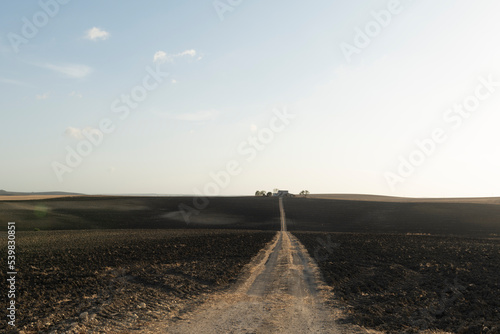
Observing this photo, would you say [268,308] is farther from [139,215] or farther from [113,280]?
[139,215]

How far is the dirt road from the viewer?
37.3 feet

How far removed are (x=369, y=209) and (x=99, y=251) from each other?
7035 centimetres

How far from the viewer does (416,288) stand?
56.9 ft

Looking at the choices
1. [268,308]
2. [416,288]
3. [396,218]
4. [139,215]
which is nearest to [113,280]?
[268,308]

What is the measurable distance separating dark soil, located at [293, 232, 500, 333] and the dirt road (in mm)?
1049

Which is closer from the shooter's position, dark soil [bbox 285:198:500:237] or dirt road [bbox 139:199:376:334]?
dirt road [bbox 139:199:376:334]

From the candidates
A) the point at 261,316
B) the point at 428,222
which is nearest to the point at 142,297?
the point at 261,316

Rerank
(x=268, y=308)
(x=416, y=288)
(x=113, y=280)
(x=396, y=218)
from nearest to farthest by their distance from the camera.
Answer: (x=268, y=308)
(x=416, y=288)
(x=113, y=280)
(x=396, y=218)

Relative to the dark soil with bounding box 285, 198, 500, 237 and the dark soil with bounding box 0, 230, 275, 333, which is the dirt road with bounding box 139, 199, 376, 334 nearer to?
the dark soil with bounding box 0, 230, 275, 333

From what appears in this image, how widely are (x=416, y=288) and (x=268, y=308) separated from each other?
28.3 feet

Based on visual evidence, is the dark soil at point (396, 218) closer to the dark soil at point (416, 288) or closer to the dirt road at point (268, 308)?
the dark soil at point (416, 288)

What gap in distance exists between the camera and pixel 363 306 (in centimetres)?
1407

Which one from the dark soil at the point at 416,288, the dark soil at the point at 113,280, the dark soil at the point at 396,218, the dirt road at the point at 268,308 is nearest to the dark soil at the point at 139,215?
the dark soil at the point at 396,218

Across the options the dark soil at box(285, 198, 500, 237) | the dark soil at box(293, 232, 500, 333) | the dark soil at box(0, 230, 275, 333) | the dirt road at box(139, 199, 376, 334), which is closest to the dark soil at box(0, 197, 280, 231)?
the dark soil at box(285, 198, 500, 237)
